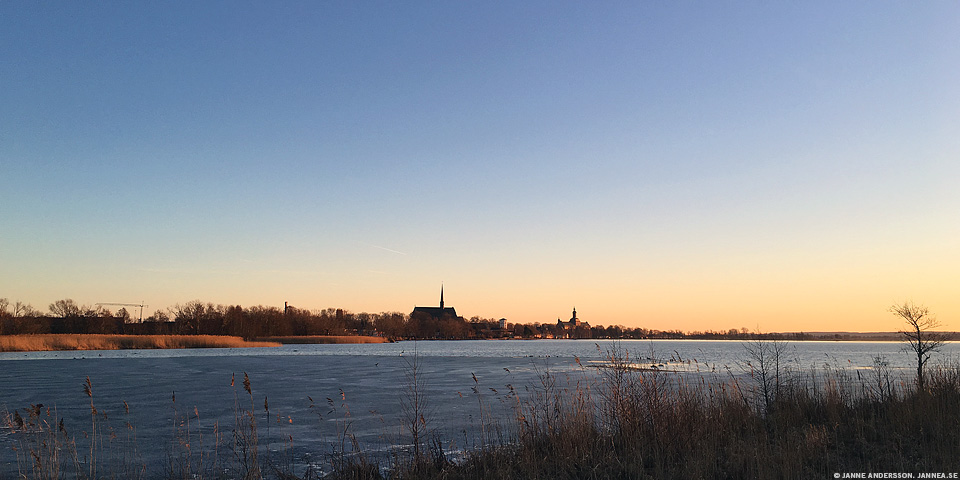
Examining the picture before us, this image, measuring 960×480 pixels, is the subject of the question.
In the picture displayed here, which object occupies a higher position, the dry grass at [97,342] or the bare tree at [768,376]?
the bare tree at [768,376]

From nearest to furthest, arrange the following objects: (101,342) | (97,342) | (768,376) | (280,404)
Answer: (280,404) < (768,376) < (97,342) < (101,342)

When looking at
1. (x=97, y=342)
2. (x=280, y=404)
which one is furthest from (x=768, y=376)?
(x=97, y=342)

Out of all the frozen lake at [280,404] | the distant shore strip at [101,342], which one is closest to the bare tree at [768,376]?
the frozen lake at [280,404]

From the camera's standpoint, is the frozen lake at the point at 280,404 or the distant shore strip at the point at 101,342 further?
the distant shore strip at the point at 101,342

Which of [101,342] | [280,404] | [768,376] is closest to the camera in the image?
[280,404]

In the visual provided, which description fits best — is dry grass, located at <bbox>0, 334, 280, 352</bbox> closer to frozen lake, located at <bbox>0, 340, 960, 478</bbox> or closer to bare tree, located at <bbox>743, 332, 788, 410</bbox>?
frozen lake, located at <bbox>0, 340, 960, 478</bbox>

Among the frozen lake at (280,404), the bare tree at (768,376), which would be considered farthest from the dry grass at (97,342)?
the bare tree at (768,376)

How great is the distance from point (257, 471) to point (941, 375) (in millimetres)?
13785

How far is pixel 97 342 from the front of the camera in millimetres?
58531

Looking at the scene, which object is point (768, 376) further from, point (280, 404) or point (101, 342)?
point (101, 342)

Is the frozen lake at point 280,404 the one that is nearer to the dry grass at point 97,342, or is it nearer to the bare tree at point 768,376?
the bare tree at point 768,376

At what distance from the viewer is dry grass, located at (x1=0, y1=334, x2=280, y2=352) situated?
2002 inches

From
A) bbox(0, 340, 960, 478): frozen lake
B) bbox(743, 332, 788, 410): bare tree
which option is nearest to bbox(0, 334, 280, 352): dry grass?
bbox(0, 340, 960, 478): frozen lake

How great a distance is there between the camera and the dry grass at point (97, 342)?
5084cm
